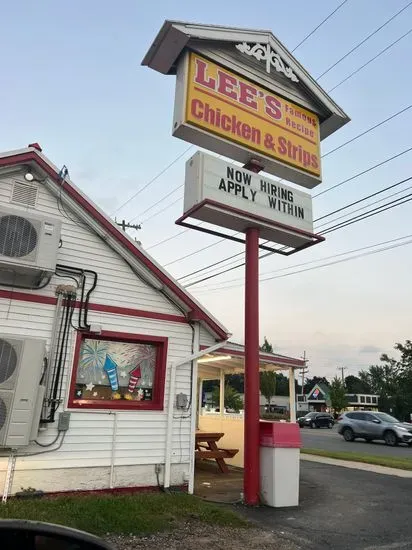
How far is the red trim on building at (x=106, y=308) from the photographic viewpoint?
7.64 m

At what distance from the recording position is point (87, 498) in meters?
7.19

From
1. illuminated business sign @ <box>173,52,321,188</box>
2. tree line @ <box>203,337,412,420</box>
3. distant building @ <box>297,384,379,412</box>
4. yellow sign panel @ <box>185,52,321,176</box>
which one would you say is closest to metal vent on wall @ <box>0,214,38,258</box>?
illuminated business sign @ <box>173,52,321,188</box>

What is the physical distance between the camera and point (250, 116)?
9.31m

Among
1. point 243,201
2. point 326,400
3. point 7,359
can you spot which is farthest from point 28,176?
point 326,400

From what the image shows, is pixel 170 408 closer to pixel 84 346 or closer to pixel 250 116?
pixel 84 346

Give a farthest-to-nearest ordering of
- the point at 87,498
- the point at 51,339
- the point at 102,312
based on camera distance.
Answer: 1. the point at 102,312
2. the point at 51,339
3. the point at 87,498

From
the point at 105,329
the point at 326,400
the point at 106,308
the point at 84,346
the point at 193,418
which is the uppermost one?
the point at 326,400

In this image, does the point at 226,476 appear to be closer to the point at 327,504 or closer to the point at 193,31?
the point at 327,504

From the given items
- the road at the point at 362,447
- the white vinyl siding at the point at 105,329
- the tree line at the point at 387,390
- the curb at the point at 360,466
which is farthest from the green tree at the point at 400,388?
the white vinyl siding at the point at 105,329

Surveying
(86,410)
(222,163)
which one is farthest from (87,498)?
(222,163)

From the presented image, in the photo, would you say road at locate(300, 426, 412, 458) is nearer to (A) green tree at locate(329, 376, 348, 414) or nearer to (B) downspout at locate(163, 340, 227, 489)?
(B) downspout at locate(163, 340, 227, 489)

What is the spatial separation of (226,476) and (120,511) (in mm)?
5499

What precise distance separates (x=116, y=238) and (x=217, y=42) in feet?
14.1

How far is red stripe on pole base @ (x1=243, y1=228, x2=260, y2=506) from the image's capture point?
8.19 meters
